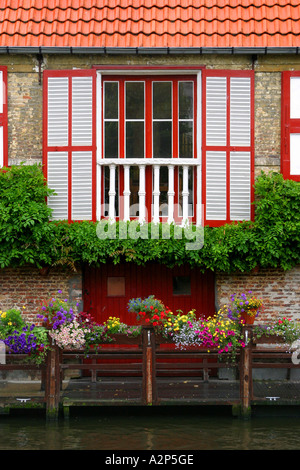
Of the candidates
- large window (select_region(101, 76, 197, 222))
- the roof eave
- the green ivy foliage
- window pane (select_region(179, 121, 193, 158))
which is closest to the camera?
the green ivy foliage

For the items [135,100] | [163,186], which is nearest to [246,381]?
[163,186]

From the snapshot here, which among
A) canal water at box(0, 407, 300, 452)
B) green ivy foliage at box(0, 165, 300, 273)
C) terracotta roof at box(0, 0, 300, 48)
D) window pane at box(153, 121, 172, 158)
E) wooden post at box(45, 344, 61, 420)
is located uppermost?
terracotta roof at box(0, 0, 300, 48)

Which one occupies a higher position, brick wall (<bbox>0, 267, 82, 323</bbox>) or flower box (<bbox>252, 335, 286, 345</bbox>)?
brick wall (<bbox>0, 267, 82, 323</bbox>)

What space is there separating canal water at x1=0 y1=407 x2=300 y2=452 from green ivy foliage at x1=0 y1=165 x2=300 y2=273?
8.98ft

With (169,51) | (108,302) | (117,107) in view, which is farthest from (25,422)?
(169,51)

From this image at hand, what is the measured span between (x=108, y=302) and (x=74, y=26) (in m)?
4.83

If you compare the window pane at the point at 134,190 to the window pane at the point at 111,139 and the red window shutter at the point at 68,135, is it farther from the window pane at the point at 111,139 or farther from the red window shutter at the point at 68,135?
the red window shutter at the point at 68,135

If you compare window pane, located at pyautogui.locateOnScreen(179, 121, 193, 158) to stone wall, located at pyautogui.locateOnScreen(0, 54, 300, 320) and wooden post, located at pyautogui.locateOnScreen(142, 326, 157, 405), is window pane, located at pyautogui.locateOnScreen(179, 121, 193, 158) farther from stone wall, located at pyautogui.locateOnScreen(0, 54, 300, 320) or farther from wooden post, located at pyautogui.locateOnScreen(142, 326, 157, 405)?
wooden post, located at pyautogui.locateOnScreen(142, 326, 157, 405)

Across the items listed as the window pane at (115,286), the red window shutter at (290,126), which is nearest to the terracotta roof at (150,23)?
the red window shutter at (290,126)

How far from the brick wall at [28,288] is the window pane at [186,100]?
3393 millimetres

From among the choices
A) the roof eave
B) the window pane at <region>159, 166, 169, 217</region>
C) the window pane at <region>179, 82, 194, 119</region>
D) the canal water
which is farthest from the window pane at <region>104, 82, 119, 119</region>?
the canal water

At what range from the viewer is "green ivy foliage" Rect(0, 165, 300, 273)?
1249 cm
